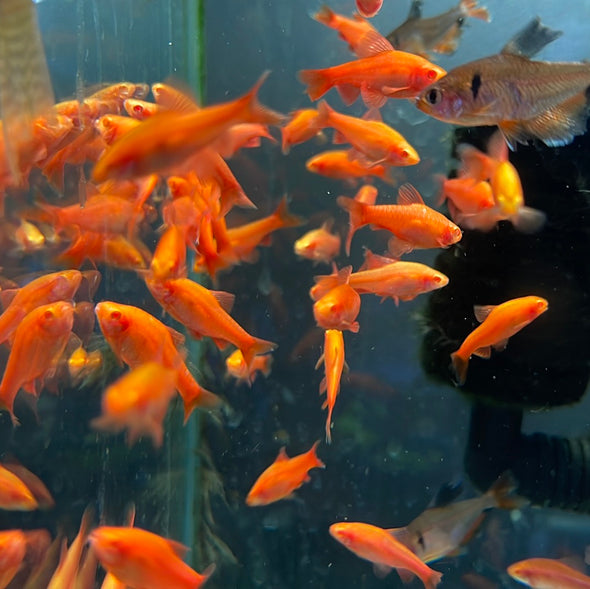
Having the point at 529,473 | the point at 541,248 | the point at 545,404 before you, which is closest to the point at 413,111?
the point at 541,248

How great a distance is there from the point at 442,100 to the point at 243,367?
209 cm

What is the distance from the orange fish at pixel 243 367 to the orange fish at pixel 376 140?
1.50 meters

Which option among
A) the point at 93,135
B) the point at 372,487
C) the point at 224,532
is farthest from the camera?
the point at 224,532

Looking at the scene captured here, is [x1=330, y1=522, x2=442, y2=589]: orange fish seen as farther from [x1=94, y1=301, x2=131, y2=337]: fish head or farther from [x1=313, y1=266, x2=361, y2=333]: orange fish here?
[x1=94, y1=301, x2=131, y2=337]: fish head

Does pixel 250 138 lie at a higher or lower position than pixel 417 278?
higher

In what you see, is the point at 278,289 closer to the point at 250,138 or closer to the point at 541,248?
the point at 250,138

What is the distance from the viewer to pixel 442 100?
158cm

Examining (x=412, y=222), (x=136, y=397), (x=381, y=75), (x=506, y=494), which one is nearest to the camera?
(x=136, y=397)

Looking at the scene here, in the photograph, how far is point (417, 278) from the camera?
7.53ft

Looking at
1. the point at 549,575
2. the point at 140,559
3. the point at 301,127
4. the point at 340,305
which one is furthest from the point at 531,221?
the point at 140,559

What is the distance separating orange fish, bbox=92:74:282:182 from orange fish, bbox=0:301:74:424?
84 cm

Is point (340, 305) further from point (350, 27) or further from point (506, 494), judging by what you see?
point (506, 494)

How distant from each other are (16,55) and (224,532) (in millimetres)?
3314

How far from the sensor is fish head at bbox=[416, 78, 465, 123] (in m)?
1.57
